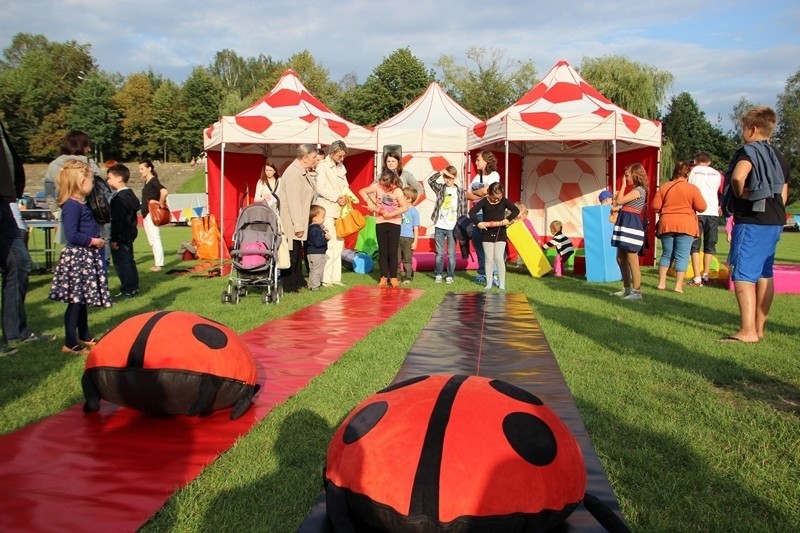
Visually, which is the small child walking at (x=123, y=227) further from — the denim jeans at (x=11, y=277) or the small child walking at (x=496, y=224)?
the small child walking at (x=496, y=224)

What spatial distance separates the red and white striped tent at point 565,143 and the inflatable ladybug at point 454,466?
1015 centimetres

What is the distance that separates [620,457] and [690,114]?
190 ft

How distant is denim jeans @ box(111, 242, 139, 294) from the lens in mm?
9031

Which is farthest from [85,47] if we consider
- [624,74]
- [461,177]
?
[461,177]

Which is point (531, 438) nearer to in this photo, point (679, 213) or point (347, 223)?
→ point (679, 213)

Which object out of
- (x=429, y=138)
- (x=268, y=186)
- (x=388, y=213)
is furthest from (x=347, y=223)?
(x=429, y=138)

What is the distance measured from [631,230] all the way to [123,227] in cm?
738

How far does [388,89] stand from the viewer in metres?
58.0

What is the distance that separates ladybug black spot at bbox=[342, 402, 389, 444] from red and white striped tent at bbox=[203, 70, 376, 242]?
10.7 meters

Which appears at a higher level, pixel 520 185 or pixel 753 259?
pixel 520 185

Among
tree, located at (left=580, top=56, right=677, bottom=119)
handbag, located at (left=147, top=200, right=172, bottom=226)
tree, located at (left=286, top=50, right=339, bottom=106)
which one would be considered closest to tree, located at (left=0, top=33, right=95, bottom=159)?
tree, located at (left=286, top=50, right=339, bottom=106)

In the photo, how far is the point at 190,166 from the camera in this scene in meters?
60.1

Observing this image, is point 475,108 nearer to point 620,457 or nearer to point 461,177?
point 461,177

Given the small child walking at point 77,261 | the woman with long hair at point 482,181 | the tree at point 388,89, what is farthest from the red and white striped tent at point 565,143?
the tree at point 388,89
